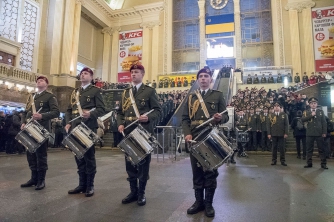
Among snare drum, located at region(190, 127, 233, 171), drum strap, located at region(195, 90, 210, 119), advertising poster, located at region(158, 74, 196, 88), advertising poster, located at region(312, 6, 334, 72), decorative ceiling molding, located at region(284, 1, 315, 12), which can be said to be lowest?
snare drum, located at region(190, 127, 233, 171)

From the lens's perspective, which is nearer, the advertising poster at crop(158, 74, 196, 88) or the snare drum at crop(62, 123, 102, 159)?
the snare drum at crop(62, 123, 102, 159)

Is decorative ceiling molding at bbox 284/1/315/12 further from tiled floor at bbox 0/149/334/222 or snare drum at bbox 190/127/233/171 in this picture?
snare drum at bbox 190/127/233/171

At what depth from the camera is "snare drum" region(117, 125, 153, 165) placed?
2.96 m

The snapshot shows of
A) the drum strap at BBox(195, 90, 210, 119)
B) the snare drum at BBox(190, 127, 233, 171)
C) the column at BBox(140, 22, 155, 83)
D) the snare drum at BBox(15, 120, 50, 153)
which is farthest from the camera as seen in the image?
the column at BBox(140, 22, 155, 83)

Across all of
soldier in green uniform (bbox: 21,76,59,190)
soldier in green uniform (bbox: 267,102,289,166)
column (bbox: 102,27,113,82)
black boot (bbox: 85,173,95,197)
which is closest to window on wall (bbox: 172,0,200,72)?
column (bbox: 102,27,113,82)

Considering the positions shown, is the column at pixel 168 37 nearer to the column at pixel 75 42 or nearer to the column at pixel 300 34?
the column at pixel 75 42

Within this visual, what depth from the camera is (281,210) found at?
111 inches

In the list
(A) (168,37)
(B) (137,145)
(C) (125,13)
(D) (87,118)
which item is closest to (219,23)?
(A) (168,37)

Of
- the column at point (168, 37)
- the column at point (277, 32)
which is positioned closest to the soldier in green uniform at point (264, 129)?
the column at point (277, 32)

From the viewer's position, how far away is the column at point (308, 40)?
21.1 metres

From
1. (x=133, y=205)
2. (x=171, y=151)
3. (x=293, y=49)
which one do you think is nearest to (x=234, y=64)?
(x=293, y=49)

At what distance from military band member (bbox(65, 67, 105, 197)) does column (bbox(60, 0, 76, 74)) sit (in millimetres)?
16979

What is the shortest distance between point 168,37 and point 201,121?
78.1 ft

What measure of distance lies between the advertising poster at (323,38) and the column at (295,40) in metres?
1.35
